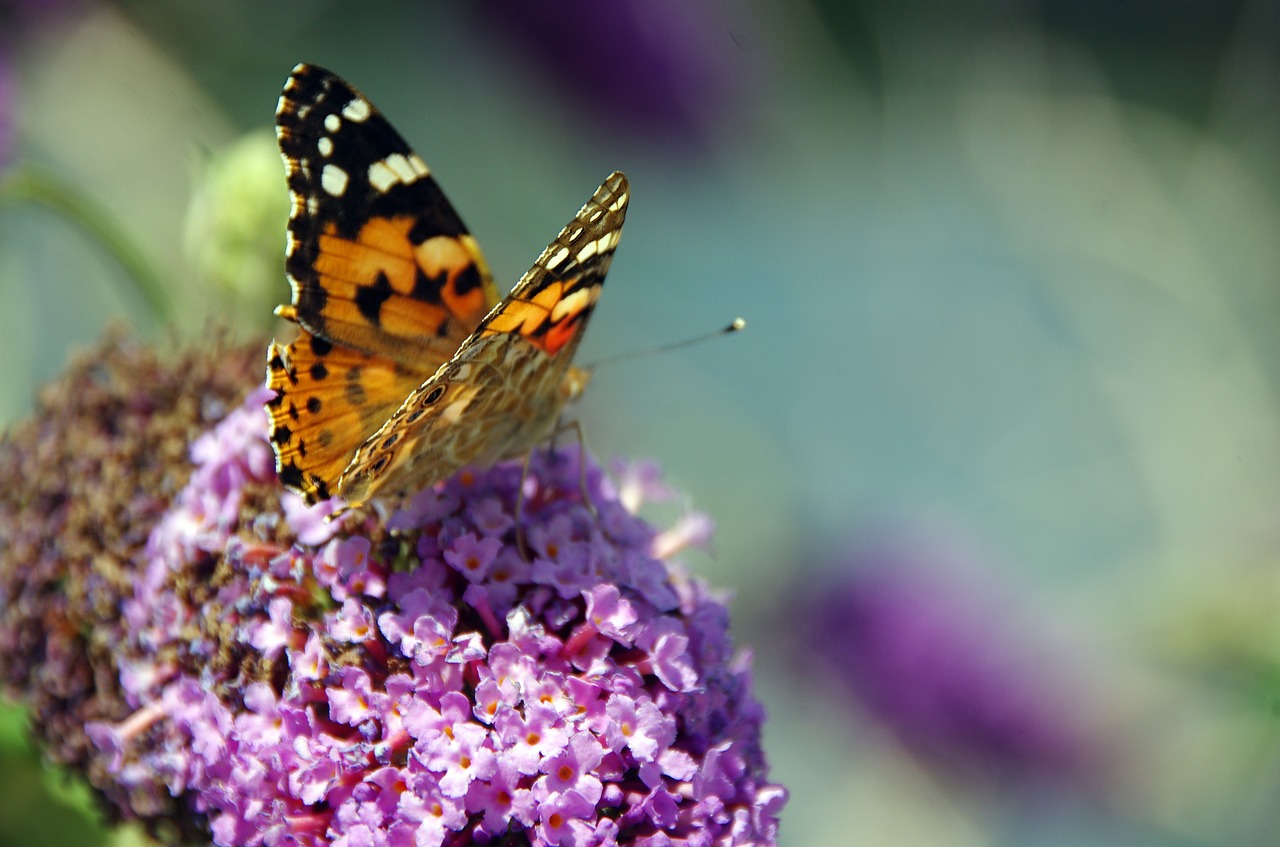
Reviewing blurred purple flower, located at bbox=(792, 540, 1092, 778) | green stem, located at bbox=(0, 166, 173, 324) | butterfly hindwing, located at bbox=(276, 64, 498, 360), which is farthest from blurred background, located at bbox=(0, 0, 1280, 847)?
butterfly hindwing, located at bbox=(276, 64, 498, 360)

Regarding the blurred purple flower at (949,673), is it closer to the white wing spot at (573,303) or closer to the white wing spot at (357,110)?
the white wing spot at (573,303)

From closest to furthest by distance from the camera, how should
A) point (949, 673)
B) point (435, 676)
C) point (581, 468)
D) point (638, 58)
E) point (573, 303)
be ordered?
1. point (435, 676)
2. point (573, 303)
3. point (581, 468)
4. point (949, 673)
5. point (638, 58)

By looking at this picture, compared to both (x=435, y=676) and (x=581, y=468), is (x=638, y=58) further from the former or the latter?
(x=435, y=676)

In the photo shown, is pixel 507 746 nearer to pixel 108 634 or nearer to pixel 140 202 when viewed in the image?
pixel 108 634

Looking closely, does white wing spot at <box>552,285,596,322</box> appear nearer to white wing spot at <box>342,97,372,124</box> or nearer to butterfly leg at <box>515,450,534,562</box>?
butterfly leg at <box>515,450,534,562</box>

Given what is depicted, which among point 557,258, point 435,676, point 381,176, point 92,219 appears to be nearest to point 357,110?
point 381,176

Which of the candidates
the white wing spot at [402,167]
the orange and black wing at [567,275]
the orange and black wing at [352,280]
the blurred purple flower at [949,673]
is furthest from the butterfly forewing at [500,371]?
the blurred purple flower at [949,673]

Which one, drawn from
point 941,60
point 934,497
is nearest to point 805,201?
point 941,60
